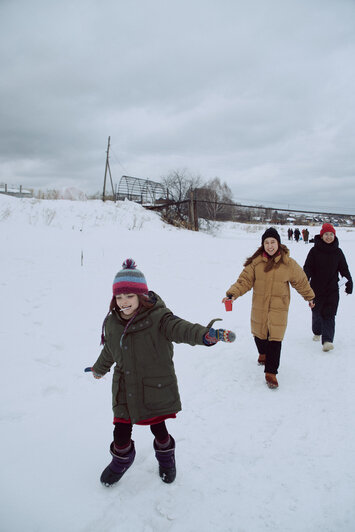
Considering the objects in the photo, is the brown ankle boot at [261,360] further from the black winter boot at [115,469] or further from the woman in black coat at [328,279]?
the black winter boot at [115,469]

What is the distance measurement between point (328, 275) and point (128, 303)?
143 inches

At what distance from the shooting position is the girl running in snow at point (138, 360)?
2.09m

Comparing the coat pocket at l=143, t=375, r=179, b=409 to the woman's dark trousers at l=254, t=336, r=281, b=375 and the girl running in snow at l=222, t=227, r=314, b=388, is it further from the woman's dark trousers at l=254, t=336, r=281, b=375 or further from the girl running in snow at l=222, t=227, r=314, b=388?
the woman's dark trousers at l=254, t=336, r=281, b=375

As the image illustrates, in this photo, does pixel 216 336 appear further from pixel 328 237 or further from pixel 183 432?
pixel 328 237

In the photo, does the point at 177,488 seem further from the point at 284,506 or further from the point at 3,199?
the point at 3,199

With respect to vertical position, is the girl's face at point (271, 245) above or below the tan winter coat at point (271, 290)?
above

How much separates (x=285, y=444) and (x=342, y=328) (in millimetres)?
3729

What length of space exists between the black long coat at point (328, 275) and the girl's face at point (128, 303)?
138 inches

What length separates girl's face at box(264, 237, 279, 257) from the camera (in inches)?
141

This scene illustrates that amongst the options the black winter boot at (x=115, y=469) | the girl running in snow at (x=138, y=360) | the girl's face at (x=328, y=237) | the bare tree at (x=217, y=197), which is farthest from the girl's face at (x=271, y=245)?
the bare tree at (x=217, y=197)

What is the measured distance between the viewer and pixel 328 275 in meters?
4.58

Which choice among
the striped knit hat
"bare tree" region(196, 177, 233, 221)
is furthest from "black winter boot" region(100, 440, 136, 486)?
"bare tree" region(196, 177, 233, 221)

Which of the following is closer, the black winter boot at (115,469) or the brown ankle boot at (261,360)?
the black winter boot at (115,469)

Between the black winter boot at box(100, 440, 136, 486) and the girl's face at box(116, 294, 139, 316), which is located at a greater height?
the girl's face at box(116, 294, 139, 316)
